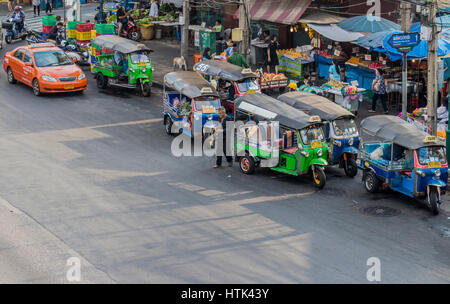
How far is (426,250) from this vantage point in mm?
14969

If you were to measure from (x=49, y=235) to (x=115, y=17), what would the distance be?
28.0m

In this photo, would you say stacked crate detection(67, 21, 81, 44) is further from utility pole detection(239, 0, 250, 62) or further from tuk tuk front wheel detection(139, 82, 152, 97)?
utility pole detection(239, 0, 250, 62)

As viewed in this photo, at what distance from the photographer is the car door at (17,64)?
29.1 meters

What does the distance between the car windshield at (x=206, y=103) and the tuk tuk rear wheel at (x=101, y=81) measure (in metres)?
8.40

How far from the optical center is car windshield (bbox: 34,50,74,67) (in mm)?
28422

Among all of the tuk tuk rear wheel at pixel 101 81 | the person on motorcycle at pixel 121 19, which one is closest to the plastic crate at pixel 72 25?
the person on motorcycle at pixel 121 19

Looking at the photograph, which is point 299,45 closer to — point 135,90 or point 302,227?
point 135,90

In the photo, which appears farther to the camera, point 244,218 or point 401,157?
point 401,157

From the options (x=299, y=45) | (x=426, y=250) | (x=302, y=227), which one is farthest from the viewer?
(x=299, y=45)

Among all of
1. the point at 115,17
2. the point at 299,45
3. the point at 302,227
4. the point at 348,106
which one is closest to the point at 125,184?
the point at 302,227

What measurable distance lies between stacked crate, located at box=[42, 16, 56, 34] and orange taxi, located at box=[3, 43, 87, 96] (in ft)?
26.8

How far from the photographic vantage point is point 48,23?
37562 millimetres

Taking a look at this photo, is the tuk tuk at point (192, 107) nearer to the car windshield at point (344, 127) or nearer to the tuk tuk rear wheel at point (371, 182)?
the car windshield at point (344, 127)

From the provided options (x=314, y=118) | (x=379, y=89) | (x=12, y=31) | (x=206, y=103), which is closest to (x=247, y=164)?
(x=314, y=118)
